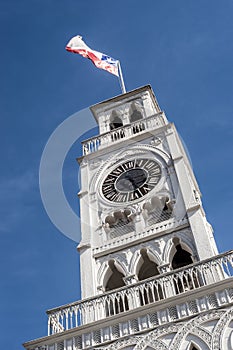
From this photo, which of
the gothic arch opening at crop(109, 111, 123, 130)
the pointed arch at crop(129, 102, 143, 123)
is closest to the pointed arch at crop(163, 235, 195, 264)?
the pointed arch at crop(129, 102, 143, 123)

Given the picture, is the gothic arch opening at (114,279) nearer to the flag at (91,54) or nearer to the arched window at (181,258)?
the arched window at (181,258)

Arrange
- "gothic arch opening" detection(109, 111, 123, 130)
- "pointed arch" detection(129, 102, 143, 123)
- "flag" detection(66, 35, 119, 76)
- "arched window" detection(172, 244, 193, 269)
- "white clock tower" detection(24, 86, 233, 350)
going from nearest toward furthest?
1. "white clock tower" detection(24, 86, 233, 350)
2. "arched window" detection(172, 244, 193, 269)
3. "pointed arch" detection(129, 102, 143, 123)
4. "gothic arch opening" detection(109, 111, 123, 130)
5. "flag" detection(66, 35, 119, 76)

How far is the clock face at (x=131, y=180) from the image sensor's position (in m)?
23.6

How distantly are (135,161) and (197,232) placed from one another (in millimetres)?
6487

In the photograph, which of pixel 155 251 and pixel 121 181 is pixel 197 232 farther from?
pixel 121 181

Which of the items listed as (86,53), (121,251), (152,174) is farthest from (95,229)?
(86,53)

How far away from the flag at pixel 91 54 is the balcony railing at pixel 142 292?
17969 mm

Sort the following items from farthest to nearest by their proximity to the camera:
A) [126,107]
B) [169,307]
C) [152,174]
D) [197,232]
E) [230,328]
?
[126,107] < [152,174] < [197,232] < [169,307] < [230,328]

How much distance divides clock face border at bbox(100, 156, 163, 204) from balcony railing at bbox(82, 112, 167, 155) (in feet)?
8.13

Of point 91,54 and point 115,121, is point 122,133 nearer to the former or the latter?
point 115,121

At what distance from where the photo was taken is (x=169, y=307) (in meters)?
15.2

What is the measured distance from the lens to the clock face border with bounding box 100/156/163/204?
23.5m

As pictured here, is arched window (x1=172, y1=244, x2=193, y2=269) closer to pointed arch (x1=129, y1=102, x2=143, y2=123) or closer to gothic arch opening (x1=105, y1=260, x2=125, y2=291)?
gothic arch opening (x1=105, y1=260, x2=125, y2=291)

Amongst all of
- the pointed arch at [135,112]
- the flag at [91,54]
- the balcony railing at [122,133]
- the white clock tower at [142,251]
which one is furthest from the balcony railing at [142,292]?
the flag at [91,54]
